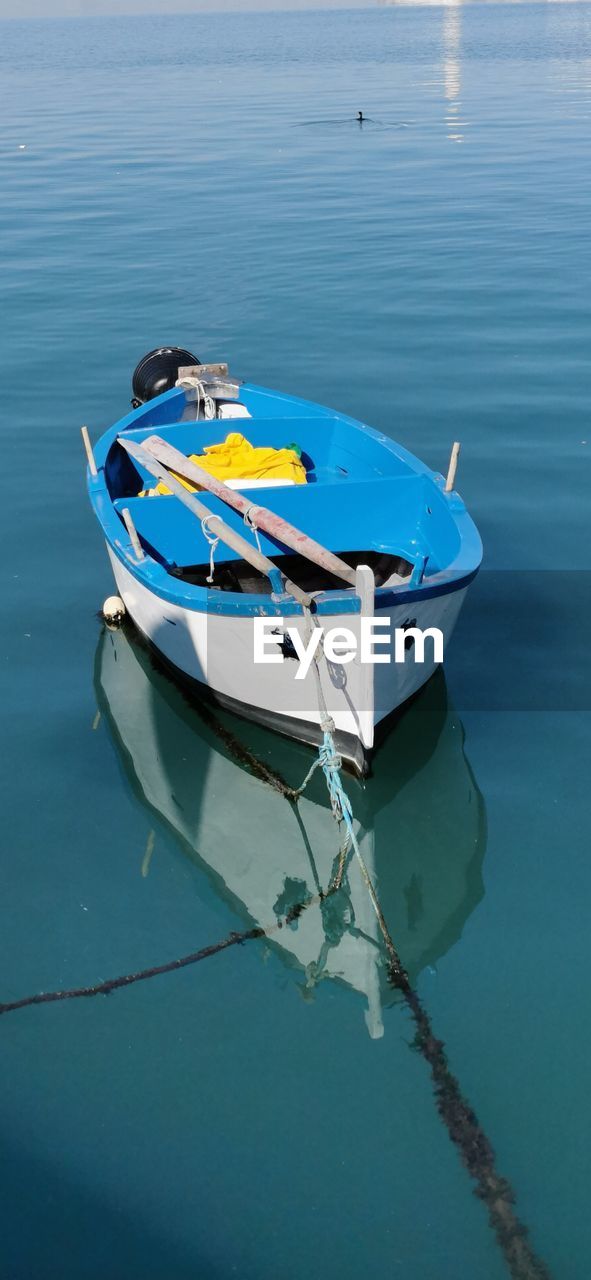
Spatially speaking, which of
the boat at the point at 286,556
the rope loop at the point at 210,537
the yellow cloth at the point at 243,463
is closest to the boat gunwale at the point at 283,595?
the boat at the point at 286,556

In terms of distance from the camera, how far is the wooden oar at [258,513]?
6.90 metres

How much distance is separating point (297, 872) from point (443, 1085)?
171cm

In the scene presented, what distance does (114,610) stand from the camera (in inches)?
349

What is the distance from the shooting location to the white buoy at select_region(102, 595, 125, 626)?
8.85 meters

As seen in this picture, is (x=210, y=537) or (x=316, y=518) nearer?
(x=210, y=537)

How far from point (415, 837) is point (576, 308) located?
10928 mm

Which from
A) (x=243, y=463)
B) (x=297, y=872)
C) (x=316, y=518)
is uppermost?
(x=243, y=463)

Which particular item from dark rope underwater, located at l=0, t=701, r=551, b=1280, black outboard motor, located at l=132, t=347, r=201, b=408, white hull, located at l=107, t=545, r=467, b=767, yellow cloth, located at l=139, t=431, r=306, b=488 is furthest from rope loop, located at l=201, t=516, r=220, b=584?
black outboard motor, located at l=132, t=347, r=201, b=408

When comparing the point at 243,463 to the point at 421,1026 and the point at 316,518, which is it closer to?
the point at 316,518

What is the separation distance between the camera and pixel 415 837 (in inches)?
268

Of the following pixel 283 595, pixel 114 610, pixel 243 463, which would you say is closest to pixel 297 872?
pixel 283 595

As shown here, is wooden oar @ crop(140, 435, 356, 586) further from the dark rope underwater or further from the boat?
the dark rope underwater

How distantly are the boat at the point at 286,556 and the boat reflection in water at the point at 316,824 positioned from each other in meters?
0.30

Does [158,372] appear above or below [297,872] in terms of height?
above
